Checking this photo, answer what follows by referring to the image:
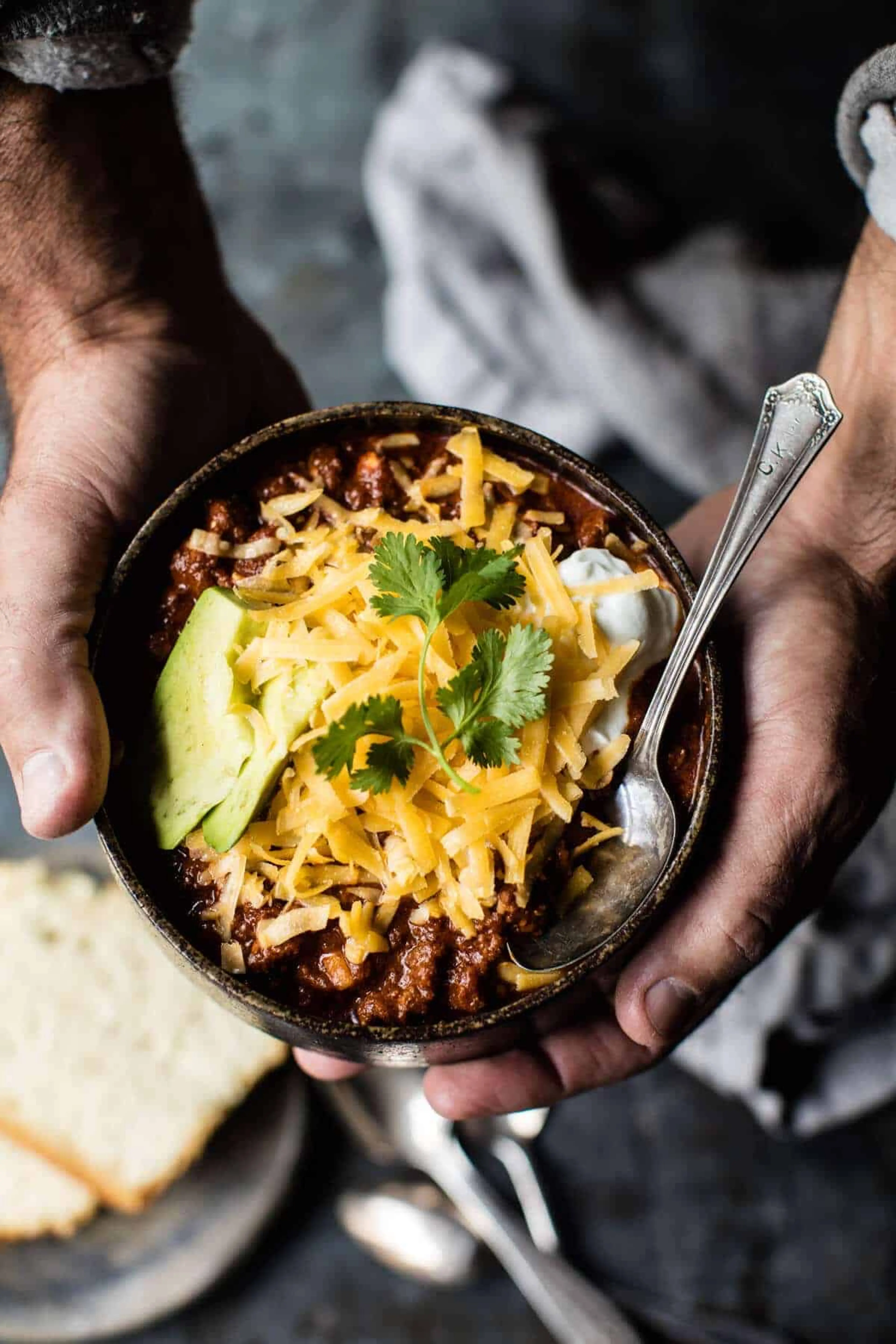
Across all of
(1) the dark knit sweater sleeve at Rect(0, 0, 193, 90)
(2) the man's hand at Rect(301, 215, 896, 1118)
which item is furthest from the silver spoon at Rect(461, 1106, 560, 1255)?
(1) the dark knit sweater sleeve at Rect(0, 0, 193, 90)

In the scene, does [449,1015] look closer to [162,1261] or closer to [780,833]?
[780,833]

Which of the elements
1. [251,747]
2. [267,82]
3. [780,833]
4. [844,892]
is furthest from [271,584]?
[267,82]

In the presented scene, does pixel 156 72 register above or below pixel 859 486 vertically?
above

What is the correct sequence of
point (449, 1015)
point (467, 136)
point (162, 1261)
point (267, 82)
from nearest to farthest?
point (449, 1015), point (162, 1261), point (467, 136), point (267, 82)

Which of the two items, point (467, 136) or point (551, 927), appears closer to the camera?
point (551, 927)

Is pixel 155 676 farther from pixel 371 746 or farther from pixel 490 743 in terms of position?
pixel 490 743

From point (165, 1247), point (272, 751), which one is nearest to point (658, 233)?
point (272, 751)

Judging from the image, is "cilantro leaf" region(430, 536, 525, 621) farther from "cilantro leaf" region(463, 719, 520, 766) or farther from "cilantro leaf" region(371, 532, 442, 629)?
"cilantro leaf" region(463, 719, 520, 766)

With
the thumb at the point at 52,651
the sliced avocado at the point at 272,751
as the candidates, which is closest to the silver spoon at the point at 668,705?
→ the sliced avocado at the point at 272,751

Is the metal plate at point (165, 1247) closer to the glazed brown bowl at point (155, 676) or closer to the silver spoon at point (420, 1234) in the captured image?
the silver spoon at point (420, 1234)
